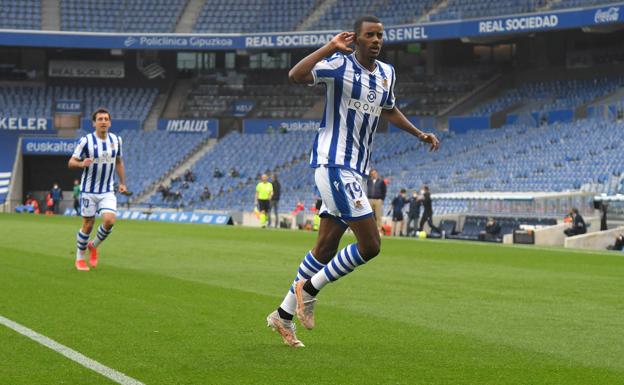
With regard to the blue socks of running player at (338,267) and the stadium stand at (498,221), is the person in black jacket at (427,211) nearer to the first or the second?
the stadium stand at (498,221)

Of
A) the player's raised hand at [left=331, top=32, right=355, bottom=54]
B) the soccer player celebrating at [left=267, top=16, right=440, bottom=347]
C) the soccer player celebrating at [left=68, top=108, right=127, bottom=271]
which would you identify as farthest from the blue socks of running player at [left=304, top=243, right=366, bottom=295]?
the soccer player celebrating at [left=68, top=108, right=127, bottom=271]

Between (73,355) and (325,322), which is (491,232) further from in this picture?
(73,355)

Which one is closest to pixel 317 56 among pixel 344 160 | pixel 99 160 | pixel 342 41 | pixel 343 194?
pixel 342 41

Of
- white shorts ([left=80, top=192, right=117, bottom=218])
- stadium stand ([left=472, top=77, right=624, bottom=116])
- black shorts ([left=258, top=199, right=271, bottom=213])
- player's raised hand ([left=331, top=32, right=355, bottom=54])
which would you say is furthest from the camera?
stadium stand ([left=472, top=77, right=624, bottom=116])

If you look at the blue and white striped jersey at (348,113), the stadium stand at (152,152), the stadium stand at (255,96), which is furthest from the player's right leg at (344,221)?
the stadium stand at (255,96)

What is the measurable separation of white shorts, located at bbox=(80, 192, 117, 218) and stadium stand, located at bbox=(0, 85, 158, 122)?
48224 mm

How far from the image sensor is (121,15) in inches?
2518

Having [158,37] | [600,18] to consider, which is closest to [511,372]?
[600,18]

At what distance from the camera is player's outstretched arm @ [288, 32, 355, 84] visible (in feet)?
25.2

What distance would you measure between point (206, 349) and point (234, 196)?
44.5 m

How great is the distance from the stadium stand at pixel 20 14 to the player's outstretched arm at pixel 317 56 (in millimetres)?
57048

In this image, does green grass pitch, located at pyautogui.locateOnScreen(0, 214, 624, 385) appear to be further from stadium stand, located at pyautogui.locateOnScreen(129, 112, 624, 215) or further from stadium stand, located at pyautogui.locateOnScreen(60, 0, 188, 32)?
stadium stand, located at pyautogui.locateOnScreen(60, 0, 188, 32)

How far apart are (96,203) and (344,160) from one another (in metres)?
8.46

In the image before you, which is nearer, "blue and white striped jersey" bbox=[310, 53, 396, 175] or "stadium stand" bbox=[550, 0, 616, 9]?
"blue and white striped jersey" bbox=[310, 53, 396, 175]
